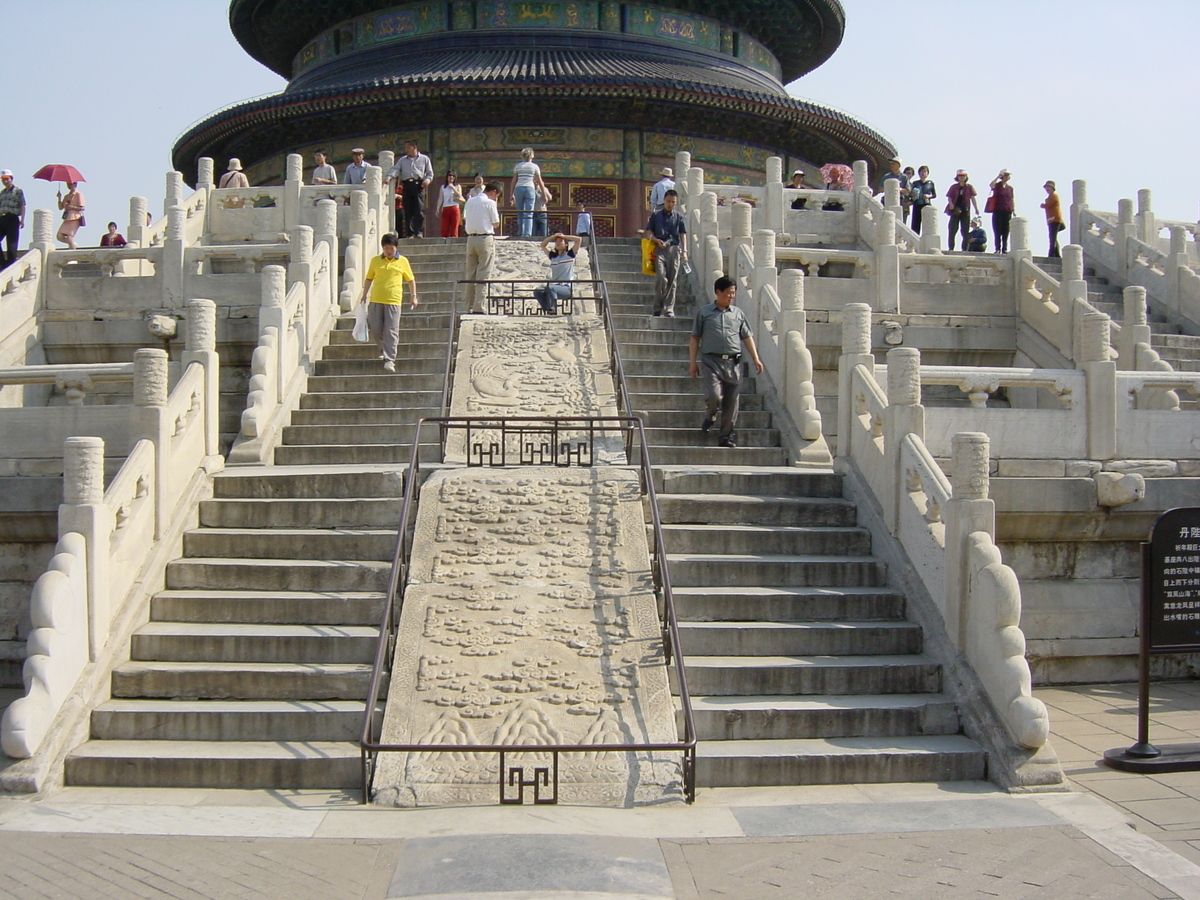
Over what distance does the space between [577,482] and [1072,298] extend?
7.71 metres

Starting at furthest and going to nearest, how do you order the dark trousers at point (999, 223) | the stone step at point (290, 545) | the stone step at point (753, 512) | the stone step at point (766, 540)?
the dark trousers at point (999, 223), the stone step at point (753, 512), the stone step at point (766, 540), the stone step at point (290, 545)

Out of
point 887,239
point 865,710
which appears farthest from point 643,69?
point 865,710

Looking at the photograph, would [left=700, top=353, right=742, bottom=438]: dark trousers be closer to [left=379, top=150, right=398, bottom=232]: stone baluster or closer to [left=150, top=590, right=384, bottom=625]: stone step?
[left=150, top=590, right=384, bottom=625]: stone step

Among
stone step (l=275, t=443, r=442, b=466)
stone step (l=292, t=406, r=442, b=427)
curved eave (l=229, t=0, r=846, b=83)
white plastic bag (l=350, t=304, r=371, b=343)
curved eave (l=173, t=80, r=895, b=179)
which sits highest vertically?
curved eave (l=229, t=0, r=846, b=83)

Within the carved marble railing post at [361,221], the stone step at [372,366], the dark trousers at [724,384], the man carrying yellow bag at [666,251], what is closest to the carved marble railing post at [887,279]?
the man carrying yellow bag at [666,251]

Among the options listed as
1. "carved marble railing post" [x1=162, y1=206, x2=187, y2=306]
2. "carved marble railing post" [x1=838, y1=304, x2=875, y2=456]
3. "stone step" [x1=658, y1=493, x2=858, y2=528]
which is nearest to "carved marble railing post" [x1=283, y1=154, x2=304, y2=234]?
"carved marble railing post" [x1=162, y1=206, x2=187, y2=306]

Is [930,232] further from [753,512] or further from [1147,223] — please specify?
[753,512]

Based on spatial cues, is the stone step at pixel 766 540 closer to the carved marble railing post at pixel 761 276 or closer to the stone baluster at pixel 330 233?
the carved marble railing post at pixel 761 276

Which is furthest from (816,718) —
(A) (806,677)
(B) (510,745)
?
(B) (510,745)

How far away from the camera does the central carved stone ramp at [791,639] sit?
7.52 meters

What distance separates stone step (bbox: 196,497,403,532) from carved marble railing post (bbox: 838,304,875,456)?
378 cm

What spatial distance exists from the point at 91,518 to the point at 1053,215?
1896 centimetres

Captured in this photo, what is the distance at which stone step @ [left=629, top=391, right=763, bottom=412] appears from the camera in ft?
41.4

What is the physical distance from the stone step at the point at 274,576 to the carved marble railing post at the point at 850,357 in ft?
13.4
